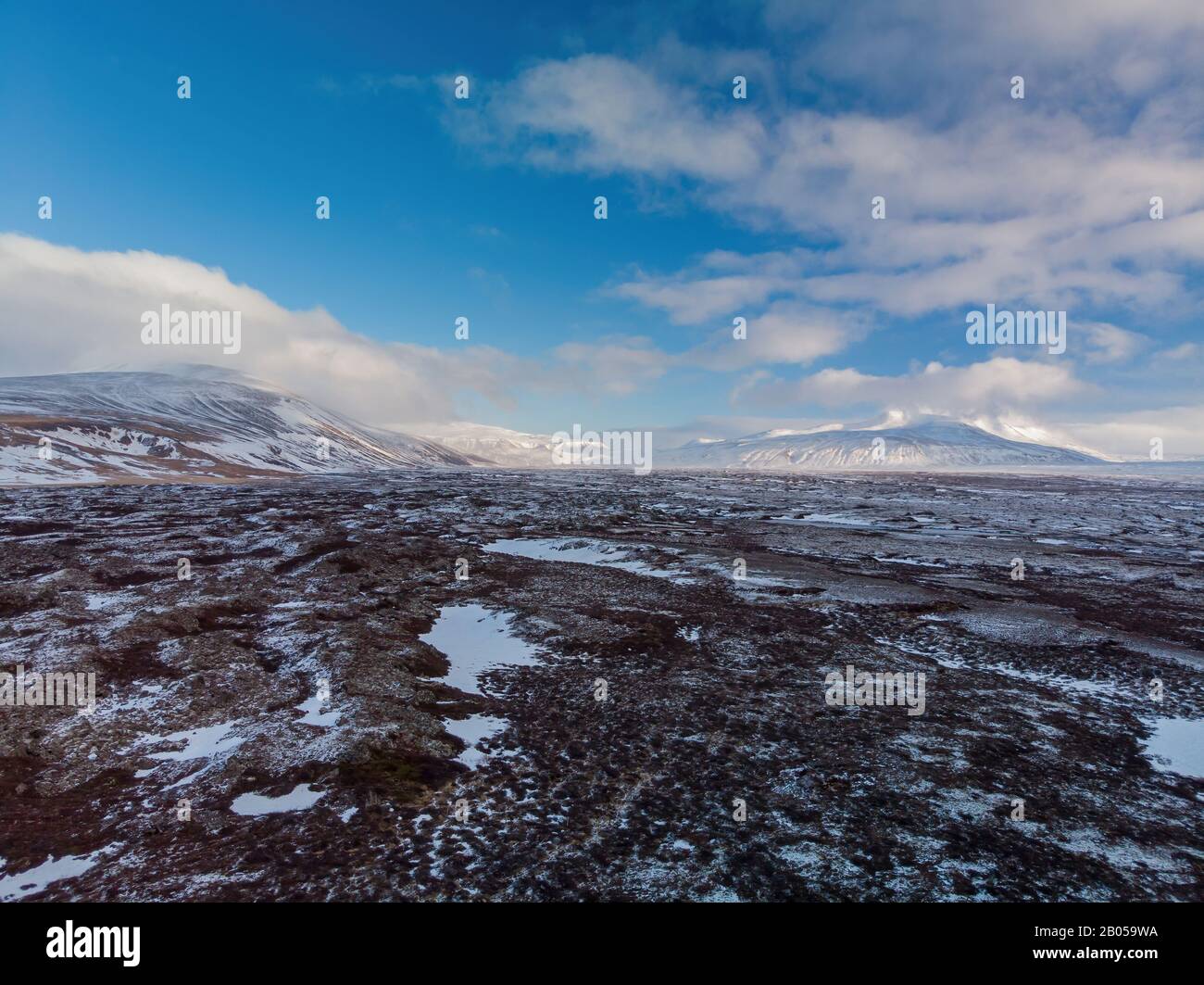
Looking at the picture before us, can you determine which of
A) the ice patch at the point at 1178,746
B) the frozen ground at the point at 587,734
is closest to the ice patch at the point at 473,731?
the frozen ground at the point at 587,734

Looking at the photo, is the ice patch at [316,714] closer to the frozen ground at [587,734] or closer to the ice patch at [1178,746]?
Answer: the frozen ground at [587,734]

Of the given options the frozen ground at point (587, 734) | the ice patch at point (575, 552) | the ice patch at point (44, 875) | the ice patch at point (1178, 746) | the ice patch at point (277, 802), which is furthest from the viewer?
the ice patch at point (575, 552)

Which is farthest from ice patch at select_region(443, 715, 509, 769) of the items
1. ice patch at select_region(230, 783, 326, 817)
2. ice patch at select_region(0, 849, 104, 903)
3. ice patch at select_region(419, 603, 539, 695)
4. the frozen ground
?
ice patch at select_region(0, 849, 104, 903)

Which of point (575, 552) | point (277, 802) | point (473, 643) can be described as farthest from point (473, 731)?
point (575, 552)

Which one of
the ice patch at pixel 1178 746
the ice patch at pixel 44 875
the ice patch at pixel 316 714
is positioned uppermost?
the ice patch at pixel 316 714

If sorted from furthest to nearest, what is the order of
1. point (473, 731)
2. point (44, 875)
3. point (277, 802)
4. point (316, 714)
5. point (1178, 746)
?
point (316, 714) → point (473, 731) → point (1178, 746) → point (277, 802) → point (44, 875)

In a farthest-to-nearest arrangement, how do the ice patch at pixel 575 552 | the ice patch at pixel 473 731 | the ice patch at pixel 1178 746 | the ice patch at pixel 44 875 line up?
the ice patch at pixel 575 552
the ice patch at pixel 473 731
the ice patch at pixel 1178 746
the ice patch at pixel 44 875

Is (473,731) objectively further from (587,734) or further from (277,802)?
(277,802)
